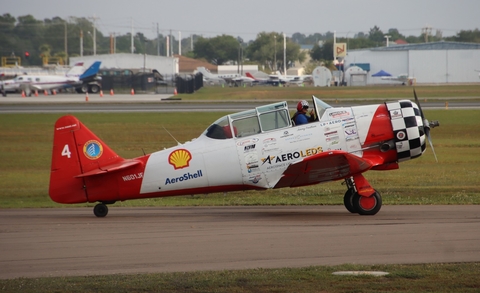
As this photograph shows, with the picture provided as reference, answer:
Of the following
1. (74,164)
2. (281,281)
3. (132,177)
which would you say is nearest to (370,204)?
(132,177)

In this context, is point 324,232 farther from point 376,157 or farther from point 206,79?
point 206,79

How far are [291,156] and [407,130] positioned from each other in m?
2.38

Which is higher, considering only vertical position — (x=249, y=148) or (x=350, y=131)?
(x=350, y=131)

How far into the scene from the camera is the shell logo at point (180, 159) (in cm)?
1280

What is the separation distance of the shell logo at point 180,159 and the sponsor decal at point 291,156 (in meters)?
1.55

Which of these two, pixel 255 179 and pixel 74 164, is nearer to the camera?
pixel 255 179

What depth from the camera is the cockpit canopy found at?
41.8ft

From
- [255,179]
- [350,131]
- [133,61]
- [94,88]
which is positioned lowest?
[255,179]

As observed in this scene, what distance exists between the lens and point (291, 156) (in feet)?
41.3

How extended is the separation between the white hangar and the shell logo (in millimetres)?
73287

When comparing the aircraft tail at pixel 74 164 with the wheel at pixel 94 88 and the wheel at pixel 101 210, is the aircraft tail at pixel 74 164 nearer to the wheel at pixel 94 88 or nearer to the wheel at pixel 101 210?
the wheel at pixel 101 210

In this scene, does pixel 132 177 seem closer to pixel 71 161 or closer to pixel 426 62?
pixel 71 161

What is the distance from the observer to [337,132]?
12578mm

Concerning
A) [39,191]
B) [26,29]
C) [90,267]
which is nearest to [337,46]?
[26,29]
